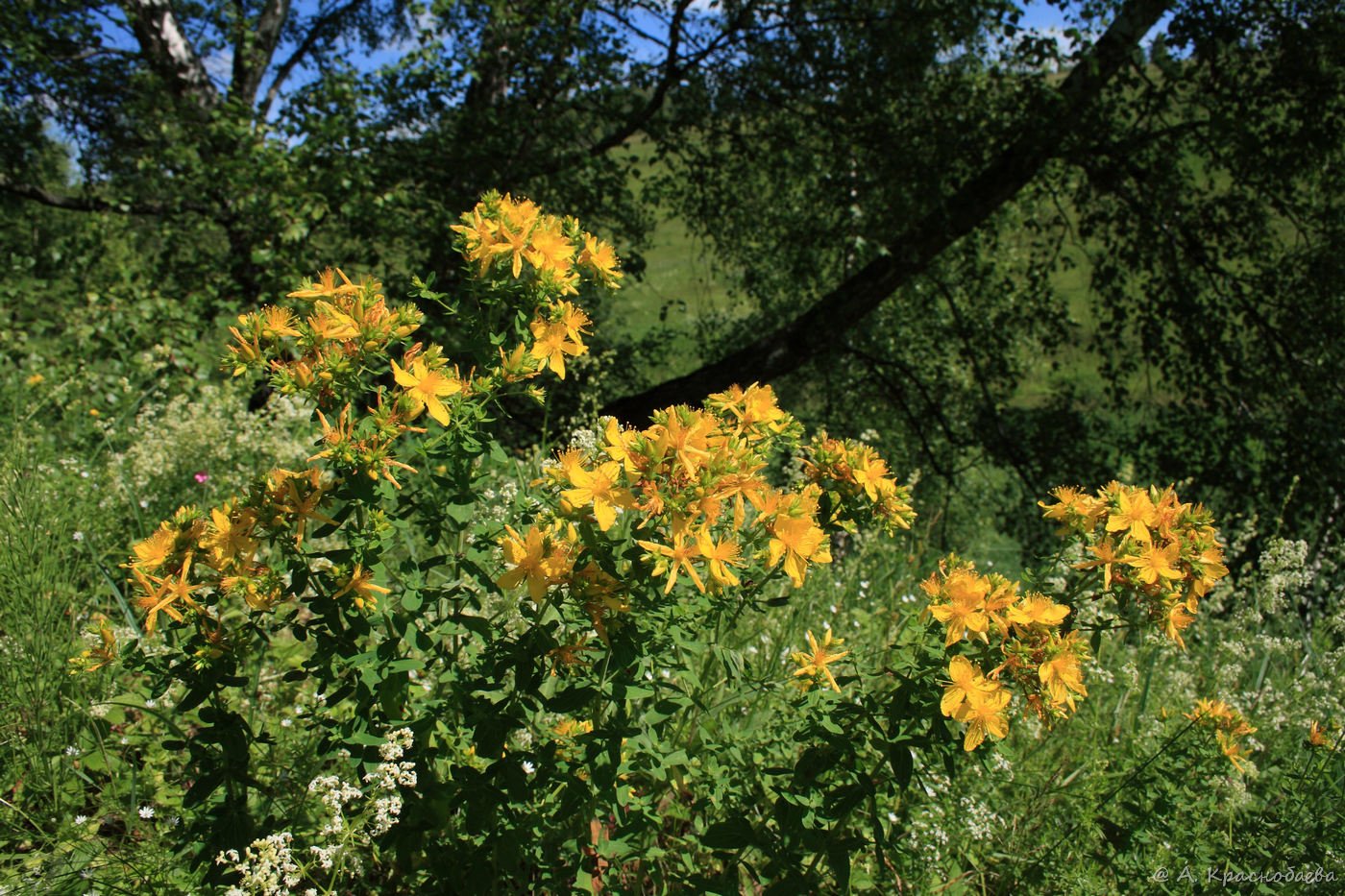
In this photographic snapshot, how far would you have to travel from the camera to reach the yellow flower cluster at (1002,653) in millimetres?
1208

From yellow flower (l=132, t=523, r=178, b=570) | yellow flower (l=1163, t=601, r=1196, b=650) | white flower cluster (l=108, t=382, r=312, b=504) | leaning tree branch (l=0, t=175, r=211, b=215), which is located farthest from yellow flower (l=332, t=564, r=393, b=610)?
leaning tree branch (l=0, t=175, r=211, b=215)

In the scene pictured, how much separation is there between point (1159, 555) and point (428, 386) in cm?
134

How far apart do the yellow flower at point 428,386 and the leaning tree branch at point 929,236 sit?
394cm

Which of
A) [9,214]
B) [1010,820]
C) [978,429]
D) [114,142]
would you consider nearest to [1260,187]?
[978,429]

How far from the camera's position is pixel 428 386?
4.21 feet

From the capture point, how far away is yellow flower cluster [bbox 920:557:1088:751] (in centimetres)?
121

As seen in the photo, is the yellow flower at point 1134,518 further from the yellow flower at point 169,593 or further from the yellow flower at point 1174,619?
the yellow flower at point 169,593

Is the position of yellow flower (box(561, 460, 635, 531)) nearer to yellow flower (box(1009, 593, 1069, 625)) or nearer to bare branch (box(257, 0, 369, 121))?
yellow flower (box(1009, 593, 1069, 625))

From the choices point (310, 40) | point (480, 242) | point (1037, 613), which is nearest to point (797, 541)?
point (1037, 613)

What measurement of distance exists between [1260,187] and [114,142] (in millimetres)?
7777

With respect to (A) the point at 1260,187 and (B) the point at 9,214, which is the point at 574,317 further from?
(B) the point at 9,214

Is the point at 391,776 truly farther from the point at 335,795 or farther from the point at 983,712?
the point at 983,712

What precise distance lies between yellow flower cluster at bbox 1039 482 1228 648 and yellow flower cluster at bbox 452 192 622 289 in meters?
1.10

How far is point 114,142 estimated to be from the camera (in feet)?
17.8
